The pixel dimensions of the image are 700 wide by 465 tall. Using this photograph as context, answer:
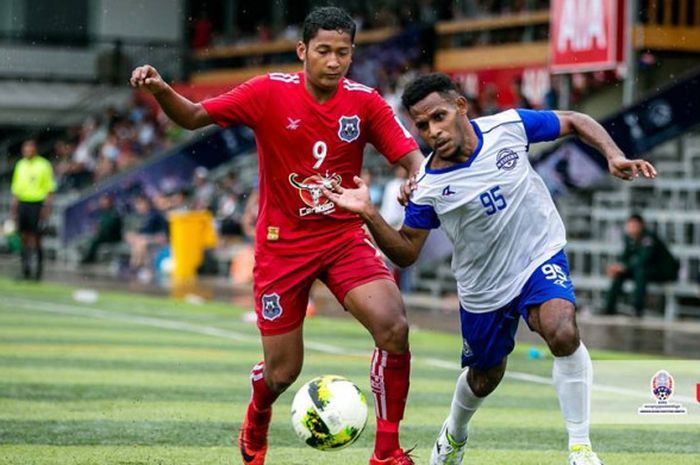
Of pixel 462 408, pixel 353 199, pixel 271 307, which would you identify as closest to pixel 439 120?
pixel 353 199

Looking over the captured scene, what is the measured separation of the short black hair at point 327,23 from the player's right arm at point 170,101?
2.28 ft

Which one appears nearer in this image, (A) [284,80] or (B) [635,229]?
(A) [284,80]

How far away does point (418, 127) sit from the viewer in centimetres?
793

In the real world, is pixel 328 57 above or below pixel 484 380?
above

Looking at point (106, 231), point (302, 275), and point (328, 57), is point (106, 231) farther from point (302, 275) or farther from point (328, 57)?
point (328, 57)

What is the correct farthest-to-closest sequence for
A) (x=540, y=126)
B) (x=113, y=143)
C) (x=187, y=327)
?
(x=113, y=143) → (x=187, y=327) → (x=540, y=126)

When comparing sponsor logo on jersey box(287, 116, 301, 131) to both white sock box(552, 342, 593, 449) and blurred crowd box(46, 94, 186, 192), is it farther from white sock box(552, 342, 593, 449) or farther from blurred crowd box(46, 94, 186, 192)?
blurred crowd box(46, 94, 186, 192)

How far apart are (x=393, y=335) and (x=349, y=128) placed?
1145 mm

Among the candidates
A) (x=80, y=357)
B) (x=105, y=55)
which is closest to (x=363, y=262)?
(x=80, y=357)

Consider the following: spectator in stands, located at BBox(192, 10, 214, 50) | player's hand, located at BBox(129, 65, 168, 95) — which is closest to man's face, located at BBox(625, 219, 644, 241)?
player's hand, located at BBox(129, 65, 168, 95)

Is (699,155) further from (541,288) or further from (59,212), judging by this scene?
(59,212)

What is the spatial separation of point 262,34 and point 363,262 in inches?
1250

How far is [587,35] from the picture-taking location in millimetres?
21938

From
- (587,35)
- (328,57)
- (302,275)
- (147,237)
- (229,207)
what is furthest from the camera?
(147,237)
